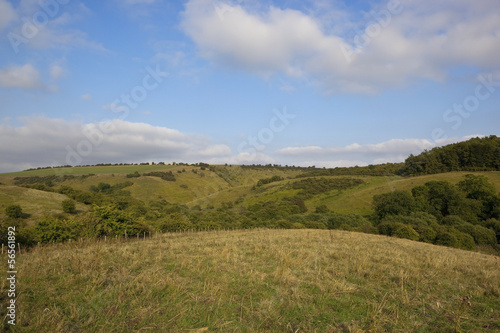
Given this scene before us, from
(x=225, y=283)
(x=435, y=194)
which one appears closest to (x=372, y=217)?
(x=435, y=194)

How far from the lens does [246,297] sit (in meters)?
6.69

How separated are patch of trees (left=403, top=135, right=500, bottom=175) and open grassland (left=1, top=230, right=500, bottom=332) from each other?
295ft

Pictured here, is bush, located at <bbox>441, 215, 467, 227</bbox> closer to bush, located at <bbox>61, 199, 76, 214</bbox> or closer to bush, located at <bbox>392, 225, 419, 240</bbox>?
bush, located at <bbox>392, 225, 419, 240</bbox>

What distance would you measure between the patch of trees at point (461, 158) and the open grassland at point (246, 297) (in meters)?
89.8

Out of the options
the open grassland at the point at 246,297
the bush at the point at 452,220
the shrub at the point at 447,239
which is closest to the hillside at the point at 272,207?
the bush at the point at 452,220

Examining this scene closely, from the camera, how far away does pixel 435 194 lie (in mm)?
55969

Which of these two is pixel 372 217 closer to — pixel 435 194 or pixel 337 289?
pixel 435 194

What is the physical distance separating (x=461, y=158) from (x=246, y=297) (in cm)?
10266

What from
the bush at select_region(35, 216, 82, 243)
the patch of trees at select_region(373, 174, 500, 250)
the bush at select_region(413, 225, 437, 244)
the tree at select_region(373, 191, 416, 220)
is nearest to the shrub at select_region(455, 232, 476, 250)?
the bush at select_region(413, 225, 437, 244)

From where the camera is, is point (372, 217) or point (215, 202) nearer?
point (372, 217)

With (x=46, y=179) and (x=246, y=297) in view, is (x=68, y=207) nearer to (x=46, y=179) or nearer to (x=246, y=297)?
(x=246, y=297)

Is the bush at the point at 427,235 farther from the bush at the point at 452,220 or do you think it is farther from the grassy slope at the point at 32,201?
the grassy slope at the point at 32,201

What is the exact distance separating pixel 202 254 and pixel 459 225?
46515mm

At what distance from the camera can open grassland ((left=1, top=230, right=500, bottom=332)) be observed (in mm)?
5219
